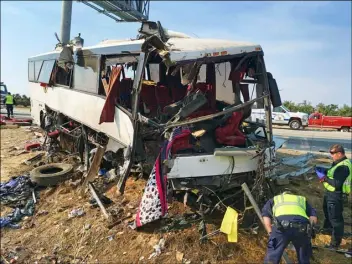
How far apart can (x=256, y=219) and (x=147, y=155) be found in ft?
6.73

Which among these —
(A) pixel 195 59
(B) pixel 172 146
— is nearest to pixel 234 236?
(B) pixel 172 146

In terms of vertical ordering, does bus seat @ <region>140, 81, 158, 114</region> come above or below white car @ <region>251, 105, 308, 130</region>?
above

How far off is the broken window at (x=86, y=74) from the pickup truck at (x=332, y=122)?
18655 mm

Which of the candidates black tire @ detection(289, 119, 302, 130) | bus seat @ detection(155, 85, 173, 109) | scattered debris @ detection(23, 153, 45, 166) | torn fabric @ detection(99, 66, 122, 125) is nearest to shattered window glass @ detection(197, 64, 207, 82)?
bus seat @ detection(155, 85, 173, 109)

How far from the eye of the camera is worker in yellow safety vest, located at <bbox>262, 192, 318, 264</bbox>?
154 inches

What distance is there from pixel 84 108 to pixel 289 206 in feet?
16.8

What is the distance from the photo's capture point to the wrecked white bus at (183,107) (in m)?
5.15

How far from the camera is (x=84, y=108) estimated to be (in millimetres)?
7688

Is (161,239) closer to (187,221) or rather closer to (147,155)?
(187,221)

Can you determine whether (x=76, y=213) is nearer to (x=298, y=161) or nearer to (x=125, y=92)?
(x=125, y=92)

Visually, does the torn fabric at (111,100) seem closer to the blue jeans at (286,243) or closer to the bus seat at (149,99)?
the bus seat at (149,99)

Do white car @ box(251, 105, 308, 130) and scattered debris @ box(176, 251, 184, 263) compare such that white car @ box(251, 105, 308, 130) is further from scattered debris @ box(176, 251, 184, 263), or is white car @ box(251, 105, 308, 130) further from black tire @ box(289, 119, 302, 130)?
scattered debris @ box(176, 251, 184, 263)

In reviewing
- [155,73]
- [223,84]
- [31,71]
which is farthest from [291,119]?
[223,84]

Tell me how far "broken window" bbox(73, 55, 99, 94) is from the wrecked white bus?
2 cm
